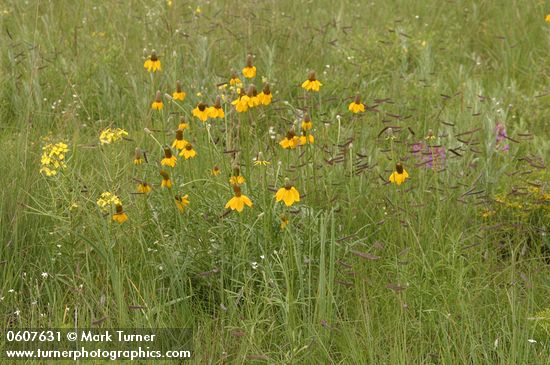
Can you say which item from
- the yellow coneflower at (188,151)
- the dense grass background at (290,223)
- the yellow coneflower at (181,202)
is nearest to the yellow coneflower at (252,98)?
the dense grass background at (290,223)

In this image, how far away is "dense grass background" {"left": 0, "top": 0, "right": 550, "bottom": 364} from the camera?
2.59 meters

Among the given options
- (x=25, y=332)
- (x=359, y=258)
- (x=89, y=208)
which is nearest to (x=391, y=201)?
(x=359, y=258)

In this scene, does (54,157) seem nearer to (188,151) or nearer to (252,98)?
(188,151)

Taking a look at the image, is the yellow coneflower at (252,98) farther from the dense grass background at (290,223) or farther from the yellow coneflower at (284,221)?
the yellow coneflower at (284,221)

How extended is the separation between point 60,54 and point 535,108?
2.96 meters

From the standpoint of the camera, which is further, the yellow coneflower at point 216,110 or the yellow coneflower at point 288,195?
the yellow coneflower at point 216,110

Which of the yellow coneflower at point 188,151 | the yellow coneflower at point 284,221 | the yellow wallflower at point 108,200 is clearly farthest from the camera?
the yellow coneflower at point 188,151

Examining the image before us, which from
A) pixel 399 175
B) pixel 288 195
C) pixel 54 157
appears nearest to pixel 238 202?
pixel 288 195

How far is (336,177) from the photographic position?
11.2 ft

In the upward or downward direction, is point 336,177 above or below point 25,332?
above

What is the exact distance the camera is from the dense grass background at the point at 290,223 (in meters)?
2.59

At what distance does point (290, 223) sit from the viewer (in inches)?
108

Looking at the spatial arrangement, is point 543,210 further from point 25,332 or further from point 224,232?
point 25,332

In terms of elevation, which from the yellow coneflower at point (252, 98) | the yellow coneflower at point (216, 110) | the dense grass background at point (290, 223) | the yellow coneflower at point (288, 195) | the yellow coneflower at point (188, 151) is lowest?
the dense grass background at point (290, 223)
